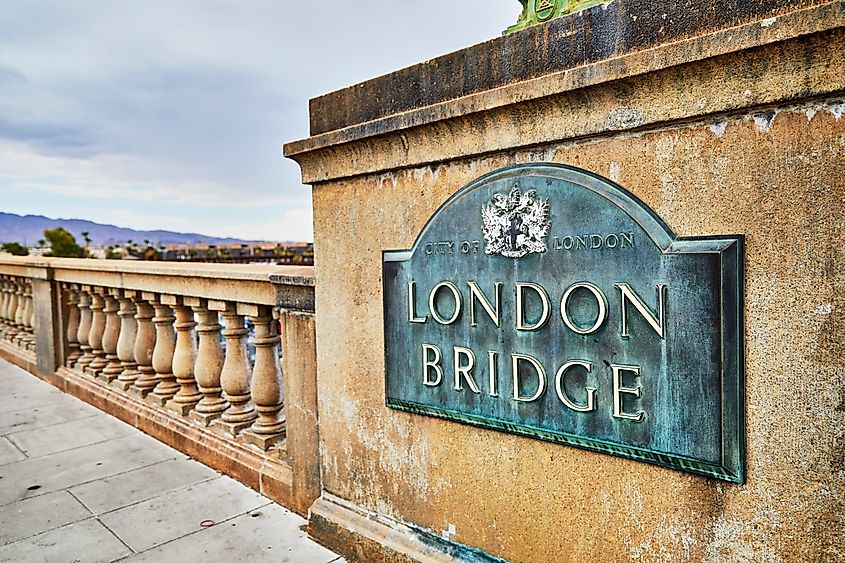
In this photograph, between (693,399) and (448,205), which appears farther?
(448,205)

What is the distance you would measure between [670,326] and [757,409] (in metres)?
0.29

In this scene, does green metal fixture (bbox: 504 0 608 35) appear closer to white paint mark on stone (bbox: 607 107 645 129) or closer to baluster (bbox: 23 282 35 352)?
white paint mark on stone (bbox: 607 107 645 129)

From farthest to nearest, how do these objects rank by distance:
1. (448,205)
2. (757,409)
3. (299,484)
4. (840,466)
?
(299,484) < (448,205) < (757,409) < (840,466)

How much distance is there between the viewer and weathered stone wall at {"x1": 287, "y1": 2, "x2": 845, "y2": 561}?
146cm

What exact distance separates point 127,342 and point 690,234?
448cm

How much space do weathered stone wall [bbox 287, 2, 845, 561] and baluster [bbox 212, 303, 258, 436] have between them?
1531mm

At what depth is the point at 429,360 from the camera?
7.50 feet

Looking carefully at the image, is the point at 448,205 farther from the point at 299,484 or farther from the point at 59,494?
the point at 59,494

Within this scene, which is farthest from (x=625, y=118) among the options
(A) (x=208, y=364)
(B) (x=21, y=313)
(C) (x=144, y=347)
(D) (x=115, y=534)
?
(B) (x=21, y=313)

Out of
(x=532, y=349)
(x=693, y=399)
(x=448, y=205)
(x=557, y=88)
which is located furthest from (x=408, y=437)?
(x=557, y=88)

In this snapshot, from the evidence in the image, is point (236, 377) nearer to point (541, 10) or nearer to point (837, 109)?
point (541, 10)

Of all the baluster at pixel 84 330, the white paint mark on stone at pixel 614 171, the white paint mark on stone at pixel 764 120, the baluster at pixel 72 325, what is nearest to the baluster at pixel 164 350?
the baluster at pixel 84 330

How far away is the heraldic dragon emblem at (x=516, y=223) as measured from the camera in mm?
1919

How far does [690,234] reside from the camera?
1.63 metres
